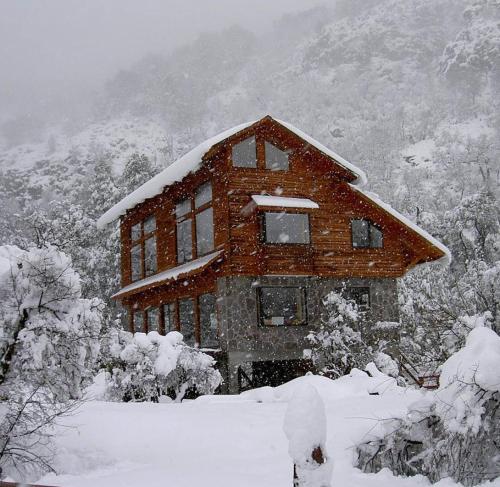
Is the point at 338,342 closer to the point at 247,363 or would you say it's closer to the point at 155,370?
the point at 247,363

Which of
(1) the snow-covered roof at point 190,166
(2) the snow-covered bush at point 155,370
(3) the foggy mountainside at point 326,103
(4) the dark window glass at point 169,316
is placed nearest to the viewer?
(2) the snow-covered bush at point 155,370

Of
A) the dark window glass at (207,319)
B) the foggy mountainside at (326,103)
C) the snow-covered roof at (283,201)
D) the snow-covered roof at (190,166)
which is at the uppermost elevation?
the foggy mountainside at (326,103)

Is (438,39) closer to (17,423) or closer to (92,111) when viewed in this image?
(92,111)

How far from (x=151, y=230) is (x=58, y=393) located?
16864mm

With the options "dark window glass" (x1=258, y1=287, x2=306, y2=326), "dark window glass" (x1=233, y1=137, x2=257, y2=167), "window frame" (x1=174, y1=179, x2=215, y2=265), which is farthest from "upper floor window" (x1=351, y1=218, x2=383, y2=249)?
"window frame" (x1=174, y1=179, x2=215, y2=265)

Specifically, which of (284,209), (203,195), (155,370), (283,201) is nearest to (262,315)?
(284,209)

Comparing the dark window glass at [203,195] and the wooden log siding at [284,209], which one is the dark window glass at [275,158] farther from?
the dark window glass at [203,195]

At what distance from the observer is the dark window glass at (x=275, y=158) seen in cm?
2056

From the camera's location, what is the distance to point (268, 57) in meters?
137

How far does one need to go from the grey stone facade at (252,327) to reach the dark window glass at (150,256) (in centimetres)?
575

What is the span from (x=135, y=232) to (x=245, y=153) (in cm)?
817

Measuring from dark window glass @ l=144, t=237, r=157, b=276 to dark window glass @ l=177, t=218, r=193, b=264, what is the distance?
2343 millimetres

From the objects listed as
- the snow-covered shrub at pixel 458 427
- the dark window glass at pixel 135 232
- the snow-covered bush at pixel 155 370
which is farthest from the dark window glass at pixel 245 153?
the snow-covered shrub at pixel 458 427

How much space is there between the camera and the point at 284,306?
2156 cm
